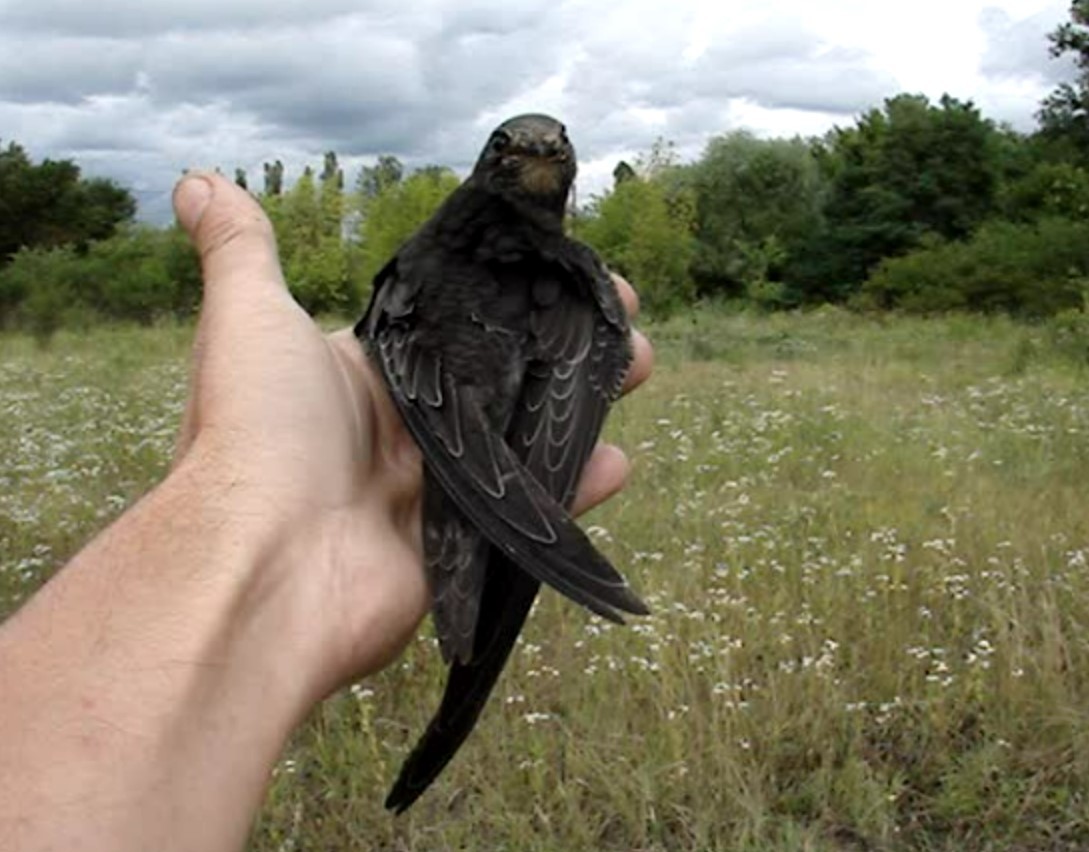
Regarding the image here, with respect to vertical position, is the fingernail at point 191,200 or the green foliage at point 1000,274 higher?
the fingernail at point 191,200

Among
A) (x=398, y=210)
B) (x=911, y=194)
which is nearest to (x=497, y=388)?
(x=398, y=210)

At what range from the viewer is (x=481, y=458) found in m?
1.99

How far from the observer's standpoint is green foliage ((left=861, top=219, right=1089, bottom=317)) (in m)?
23.0

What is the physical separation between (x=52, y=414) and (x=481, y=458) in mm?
7049

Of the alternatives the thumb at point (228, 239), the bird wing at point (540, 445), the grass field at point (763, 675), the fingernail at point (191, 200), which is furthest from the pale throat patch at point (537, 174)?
the grass field at point (763, 675)

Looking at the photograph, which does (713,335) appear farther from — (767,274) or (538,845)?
(767,274)

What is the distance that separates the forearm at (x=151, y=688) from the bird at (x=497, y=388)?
28cm

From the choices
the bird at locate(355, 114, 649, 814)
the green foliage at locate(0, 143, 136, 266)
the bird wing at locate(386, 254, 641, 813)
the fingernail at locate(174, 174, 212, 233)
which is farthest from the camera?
the green foliage at locate(0, 143, 136, 266)

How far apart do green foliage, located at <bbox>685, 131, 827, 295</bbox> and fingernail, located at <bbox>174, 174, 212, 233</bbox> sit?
34.5m

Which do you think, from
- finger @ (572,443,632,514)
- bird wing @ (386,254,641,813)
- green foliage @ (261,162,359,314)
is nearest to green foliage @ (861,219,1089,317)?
green foliage @ (261,162,359,314)

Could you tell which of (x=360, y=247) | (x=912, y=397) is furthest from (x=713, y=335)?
(x=912, y=397)

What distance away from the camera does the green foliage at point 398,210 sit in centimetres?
1088

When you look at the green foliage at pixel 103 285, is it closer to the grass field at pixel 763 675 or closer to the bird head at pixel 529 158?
the grass field at pixel 763 675

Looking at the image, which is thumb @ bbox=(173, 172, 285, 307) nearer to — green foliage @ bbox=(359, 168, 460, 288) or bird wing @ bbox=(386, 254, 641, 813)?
bird wing @ bbox=(386, 254, 641, 813)
